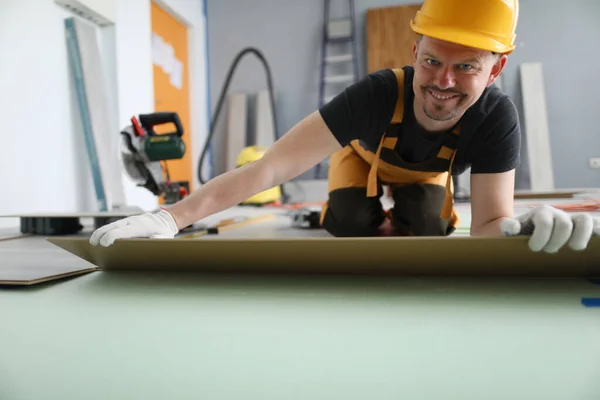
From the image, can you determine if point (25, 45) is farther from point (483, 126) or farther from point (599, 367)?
point (599, 367)

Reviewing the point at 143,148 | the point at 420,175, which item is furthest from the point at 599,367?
the point at 143,148

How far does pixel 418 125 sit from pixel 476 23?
34 centimetres

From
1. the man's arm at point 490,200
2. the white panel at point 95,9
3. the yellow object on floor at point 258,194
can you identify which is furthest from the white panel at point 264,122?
the man's arm at point 490,200

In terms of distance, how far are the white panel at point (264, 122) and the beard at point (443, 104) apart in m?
3.94

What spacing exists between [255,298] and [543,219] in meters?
0.51

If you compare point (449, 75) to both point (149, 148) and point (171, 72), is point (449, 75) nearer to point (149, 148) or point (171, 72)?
point (149, 148)

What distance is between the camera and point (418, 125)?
1.27m

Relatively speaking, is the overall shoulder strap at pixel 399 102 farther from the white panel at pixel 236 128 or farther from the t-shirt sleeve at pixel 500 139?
the white panel at pixel 236 128

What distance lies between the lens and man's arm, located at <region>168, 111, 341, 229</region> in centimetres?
113

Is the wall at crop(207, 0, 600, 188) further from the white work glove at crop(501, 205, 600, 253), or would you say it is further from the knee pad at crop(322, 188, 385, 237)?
the white work glove at crop(501, 205, 600, 253)

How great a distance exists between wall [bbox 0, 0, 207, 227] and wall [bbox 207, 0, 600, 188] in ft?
6.98

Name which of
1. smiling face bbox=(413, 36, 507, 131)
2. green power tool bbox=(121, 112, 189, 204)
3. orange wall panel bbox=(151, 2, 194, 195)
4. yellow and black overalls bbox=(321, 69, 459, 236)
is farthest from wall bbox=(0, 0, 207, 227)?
smiling face bbox=(413, 36, 507, 131)

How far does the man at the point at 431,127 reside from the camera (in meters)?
1.01

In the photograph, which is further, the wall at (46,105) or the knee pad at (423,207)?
the wall at (46,105)
